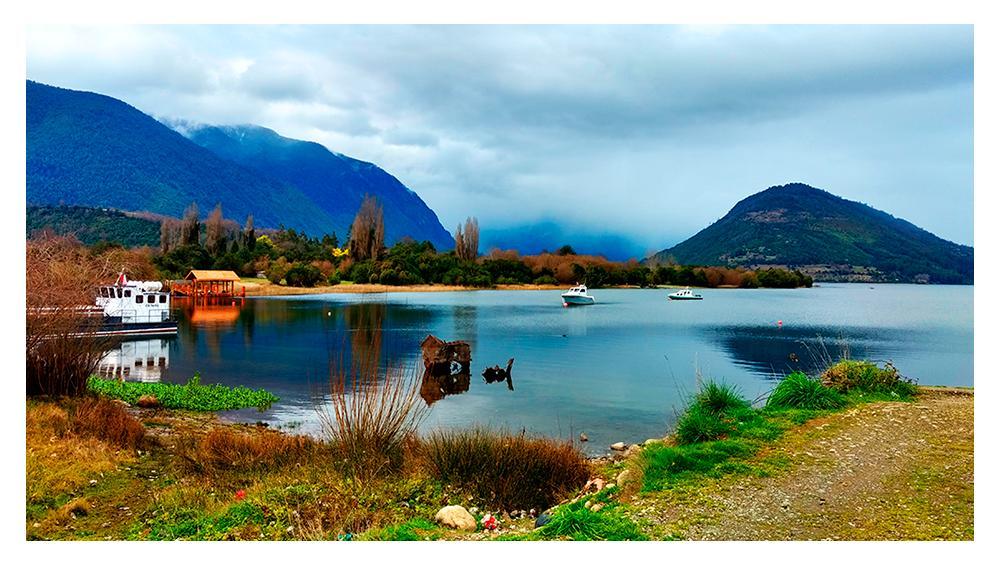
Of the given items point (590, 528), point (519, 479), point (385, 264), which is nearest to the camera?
point (590, 528)

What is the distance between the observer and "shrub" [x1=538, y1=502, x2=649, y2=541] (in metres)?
4.58

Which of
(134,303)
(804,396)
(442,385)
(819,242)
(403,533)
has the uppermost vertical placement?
(819,242)

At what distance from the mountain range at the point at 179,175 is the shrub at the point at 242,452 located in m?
79.9

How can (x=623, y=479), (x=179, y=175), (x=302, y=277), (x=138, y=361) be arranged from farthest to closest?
(x=179, y=175), (x=302, y=277), (x=138, y=361), (x=623, y=479)

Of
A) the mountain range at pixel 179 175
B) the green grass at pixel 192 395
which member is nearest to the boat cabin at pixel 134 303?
the green grass at pixel 192 395

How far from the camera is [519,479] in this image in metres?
6.77

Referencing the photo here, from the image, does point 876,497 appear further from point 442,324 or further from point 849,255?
point 849,255

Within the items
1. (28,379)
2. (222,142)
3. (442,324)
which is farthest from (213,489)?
(222,142)

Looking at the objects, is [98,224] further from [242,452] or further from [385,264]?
[242,452]

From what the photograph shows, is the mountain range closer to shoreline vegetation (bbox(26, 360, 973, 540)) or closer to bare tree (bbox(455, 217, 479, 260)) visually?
bare tree (bbox(455, 217, 479, 260))

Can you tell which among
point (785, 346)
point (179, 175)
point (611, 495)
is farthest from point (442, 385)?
point (179, 175)

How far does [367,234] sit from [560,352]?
4684 cm

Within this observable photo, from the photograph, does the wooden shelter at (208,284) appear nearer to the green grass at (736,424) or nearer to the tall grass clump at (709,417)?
the tall grass clump at (709,417)

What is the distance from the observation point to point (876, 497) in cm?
532
